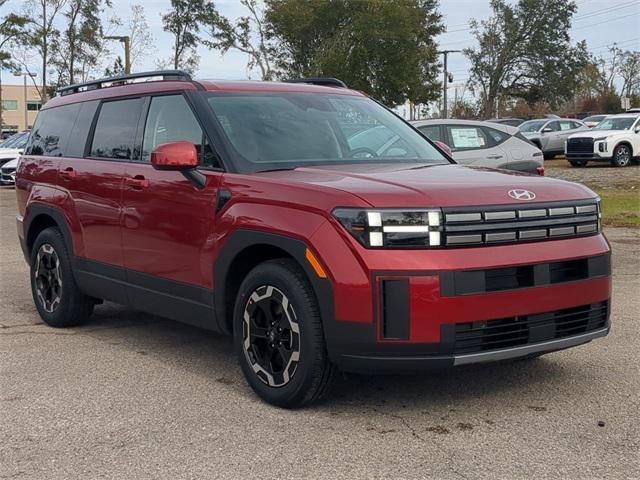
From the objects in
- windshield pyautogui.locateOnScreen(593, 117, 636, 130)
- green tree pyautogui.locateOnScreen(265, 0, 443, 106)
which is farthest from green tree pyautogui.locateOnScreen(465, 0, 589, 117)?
windshield pyautogui.locateOnScreen(593, 117, 636, 130)

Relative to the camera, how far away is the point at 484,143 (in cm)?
1245

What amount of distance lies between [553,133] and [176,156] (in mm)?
29022

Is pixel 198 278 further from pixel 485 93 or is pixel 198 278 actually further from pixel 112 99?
pixel 485 93

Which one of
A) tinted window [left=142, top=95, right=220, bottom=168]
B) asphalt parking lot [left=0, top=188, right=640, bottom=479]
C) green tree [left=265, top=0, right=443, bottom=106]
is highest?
green tree [left=265, top=0, right=443, bottom=106]

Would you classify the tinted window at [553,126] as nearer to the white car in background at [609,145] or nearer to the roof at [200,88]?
the white car in background at [609,145]

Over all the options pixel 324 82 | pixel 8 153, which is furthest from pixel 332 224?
pixel 8 153

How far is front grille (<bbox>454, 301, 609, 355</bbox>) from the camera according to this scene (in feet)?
13.2

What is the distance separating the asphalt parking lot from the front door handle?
3.90ft

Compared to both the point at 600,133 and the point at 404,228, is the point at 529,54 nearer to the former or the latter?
the point at 600,133

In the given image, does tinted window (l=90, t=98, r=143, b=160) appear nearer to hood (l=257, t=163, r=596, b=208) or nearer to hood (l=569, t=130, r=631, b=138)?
hood (l=257, t=163, r=596, b=208)

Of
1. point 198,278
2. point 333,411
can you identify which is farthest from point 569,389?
point 198,278

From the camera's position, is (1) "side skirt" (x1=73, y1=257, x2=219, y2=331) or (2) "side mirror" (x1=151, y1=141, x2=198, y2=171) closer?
(2) "side mirror" (x1=151, y1=141, x2=198, y2=171)

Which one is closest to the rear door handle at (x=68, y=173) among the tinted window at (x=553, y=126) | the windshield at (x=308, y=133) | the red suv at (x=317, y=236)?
the red suv at (x=317, y=236)

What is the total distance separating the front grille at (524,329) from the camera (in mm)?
4020
